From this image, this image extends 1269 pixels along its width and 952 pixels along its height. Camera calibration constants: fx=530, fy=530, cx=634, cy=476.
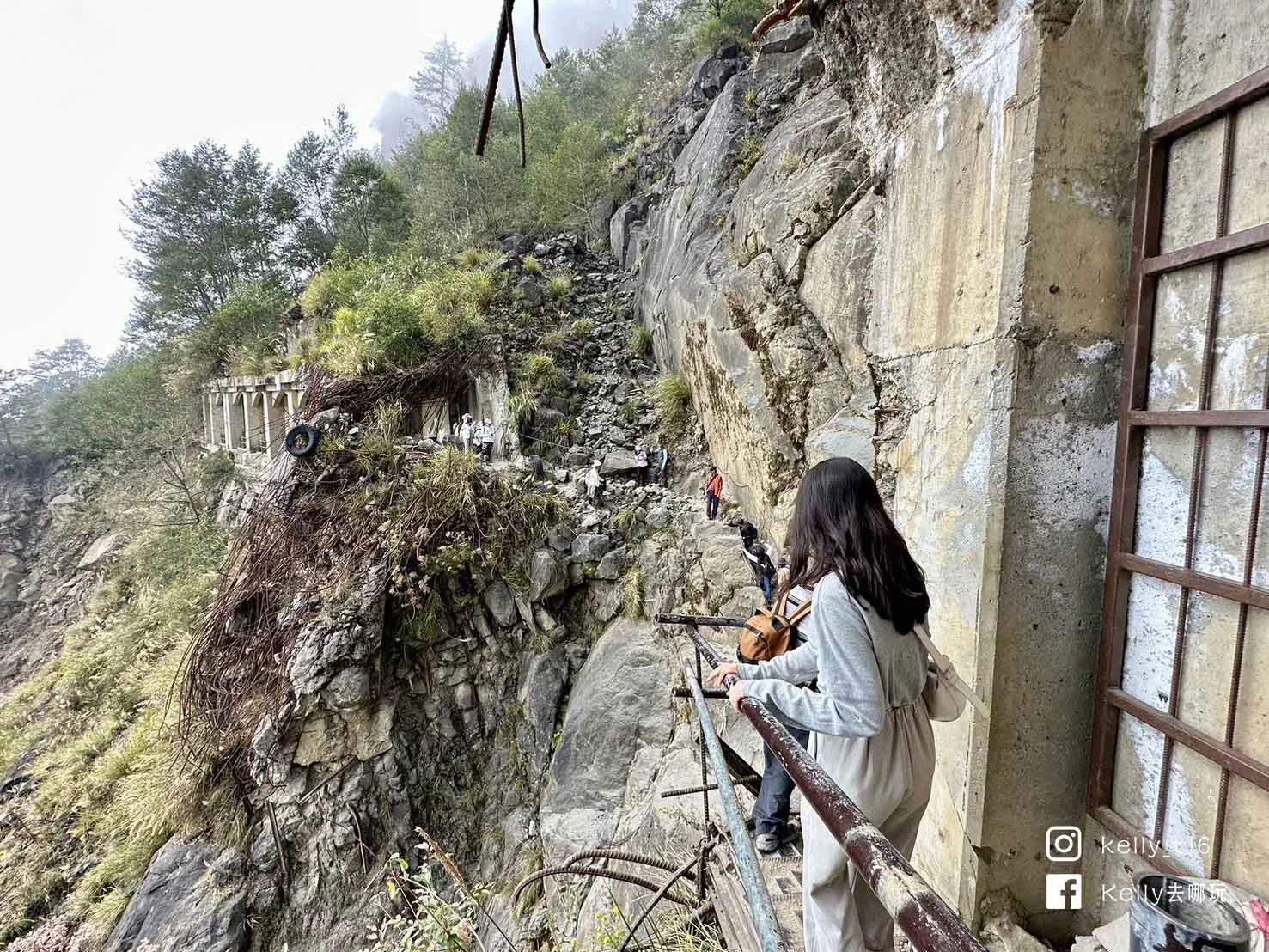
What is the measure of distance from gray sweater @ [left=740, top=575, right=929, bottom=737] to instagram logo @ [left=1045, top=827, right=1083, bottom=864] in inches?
45.4

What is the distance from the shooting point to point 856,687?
1.33m

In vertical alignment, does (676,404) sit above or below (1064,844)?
above

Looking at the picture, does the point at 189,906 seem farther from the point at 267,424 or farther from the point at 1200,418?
the point at 267,424

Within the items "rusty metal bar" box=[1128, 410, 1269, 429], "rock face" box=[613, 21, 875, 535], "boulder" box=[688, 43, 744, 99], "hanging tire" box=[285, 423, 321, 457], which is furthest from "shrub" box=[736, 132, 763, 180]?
"hanging tire" box=[285, 423, 321, 457]

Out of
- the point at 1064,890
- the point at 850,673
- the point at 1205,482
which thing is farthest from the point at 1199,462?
the point at 1064,890

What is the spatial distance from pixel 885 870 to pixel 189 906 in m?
6.83

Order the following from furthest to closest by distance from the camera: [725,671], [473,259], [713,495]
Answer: [473,259] < [713,495] < [725,671]

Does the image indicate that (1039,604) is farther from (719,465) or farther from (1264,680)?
(719,465)

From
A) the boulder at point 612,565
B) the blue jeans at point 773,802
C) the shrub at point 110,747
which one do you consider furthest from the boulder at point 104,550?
the blue jeans at point 773,802

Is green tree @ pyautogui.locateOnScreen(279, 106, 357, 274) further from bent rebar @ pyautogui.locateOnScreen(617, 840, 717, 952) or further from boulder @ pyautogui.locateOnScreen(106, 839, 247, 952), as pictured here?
bent rebar @ pyautogui.locateOnScreen(617, 840, 717, 952)

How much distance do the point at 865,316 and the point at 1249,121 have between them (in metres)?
2.22

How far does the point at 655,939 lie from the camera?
258 cm

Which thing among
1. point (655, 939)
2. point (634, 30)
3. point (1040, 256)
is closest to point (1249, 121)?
point (1040, 256)

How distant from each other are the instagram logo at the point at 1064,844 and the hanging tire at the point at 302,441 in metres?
7.46
